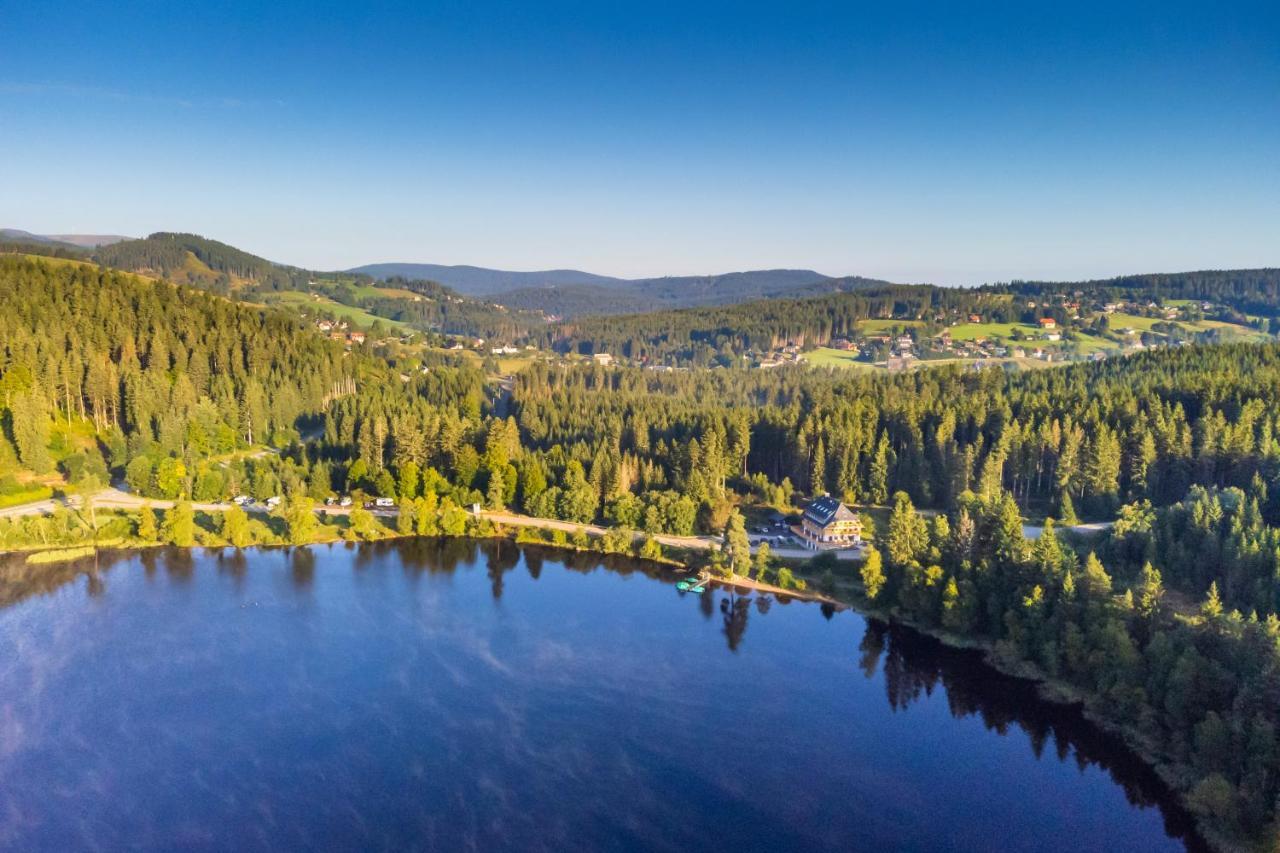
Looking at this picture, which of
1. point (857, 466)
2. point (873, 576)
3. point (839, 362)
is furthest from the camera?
point (839, 362)

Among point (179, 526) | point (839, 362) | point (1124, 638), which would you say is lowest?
point (179, 526)

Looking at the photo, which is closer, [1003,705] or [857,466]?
[1003,705]

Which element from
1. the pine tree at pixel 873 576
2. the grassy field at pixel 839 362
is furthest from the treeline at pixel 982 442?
the grassy field at pixel 839 362

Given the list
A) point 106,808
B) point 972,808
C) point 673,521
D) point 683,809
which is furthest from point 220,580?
point 972,808

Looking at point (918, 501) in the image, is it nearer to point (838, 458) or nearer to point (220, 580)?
point (838, 458)

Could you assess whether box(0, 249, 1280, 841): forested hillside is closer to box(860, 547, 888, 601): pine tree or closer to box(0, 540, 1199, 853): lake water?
box(860, 547, 888, 601): pine tree

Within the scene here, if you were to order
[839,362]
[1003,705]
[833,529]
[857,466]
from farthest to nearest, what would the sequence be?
[839,362]
[857,466]
[833,529]
[1003,705]

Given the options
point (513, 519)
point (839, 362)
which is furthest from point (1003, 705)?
point (839, 362)

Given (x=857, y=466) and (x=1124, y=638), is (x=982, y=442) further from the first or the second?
(x=1124, y=638)
